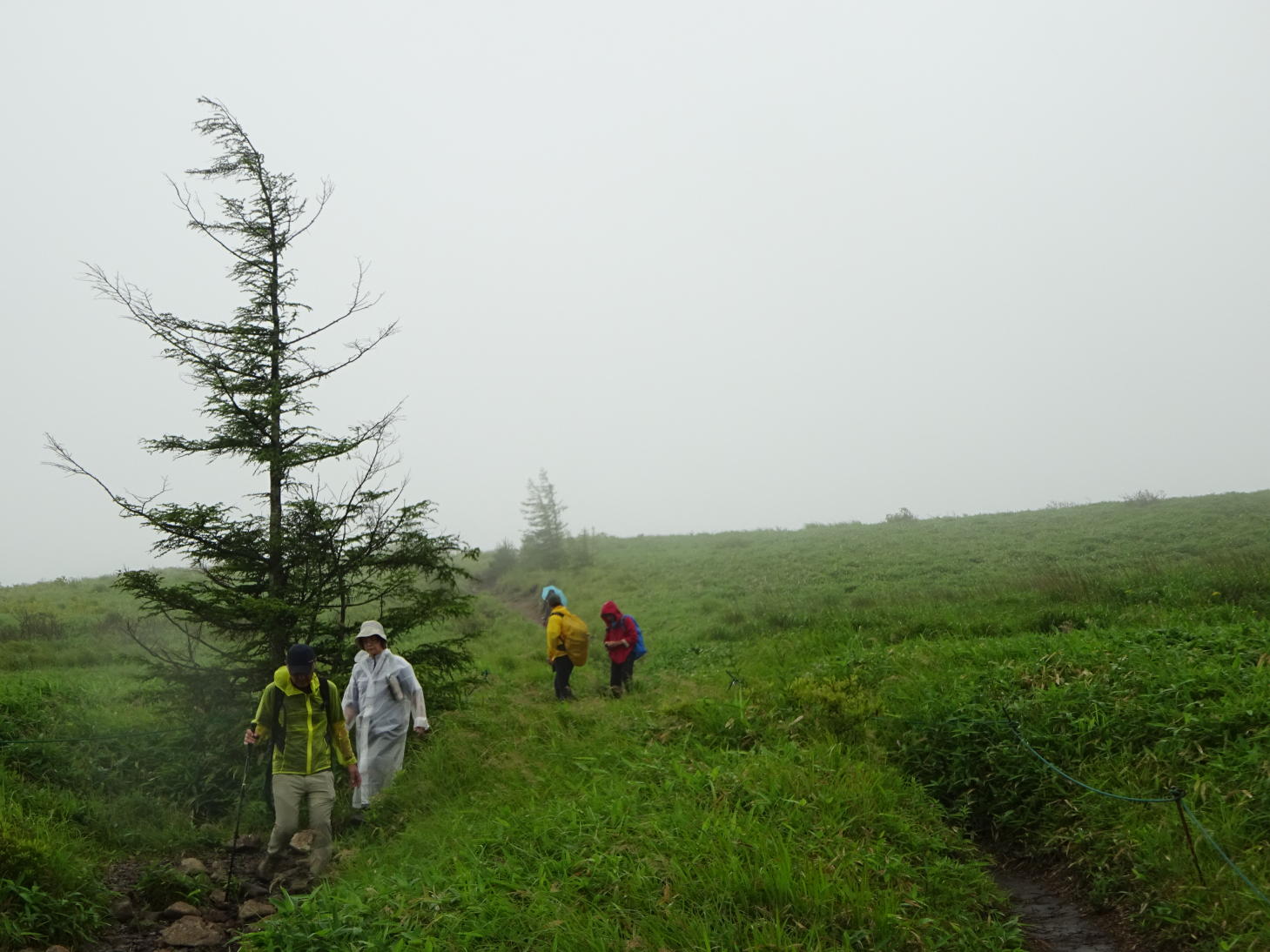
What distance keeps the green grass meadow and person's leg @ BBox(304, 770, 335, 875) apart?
233 mm

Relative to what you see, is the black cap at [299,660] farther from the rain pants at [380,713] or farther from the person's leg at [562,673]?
the person's leg at [562,673]

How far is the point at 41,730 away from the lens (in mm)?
9695

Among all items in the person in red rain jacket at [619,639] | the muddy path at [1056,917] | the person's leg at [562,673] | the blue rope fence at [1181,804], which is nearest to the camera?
the blue rope fence at [1181,804]

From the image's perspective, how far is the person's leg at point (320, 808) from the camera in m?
7.43

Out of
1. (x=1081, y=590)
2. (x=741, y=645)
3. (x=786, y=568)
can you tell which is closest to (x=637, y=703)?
(x=741, y=645)

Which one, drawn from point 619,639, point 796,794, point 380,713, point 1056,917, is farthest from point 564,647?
point 1056,917

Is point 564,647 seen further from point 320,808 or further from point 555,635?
point 320,808

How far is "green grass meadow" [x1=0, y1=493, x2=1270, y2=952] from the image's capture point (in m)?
4.88

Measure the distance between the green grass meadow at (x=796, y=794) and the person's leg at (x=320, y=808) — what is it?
0.23 m

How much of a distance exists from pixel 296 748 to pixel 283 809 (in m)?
0.56

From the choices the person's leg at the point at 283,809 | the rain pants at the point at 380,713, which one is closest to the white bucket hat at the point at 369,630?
the rain pants at the point at 380,713

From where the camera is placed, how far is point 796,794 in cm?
630

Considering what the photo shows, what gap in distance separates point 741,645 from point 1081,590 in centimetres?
578

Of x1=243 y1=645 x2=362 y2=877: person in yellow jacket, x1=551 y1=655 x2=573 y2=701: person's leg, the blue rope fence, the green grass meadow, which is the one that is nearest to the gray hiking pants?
x1=243 y1=645 x2=362 y2=877: person in yellow jacket
